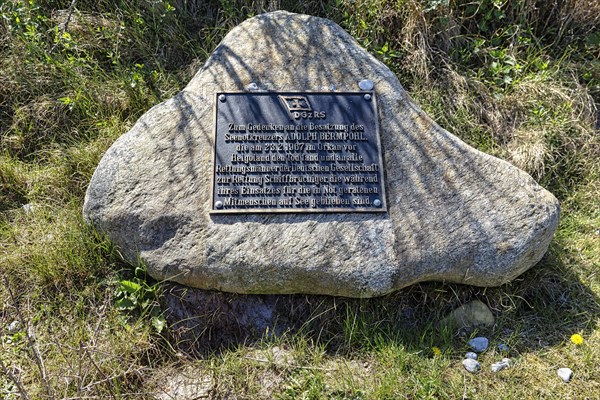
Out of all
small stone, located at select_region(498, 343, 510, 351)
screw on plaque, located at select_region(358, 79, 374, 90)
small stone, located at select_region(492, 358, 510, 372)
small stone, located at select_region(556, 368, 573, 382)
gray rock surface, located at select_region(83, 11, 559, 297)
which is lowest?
small stone, located at select_region(556, 368, 573, 382)

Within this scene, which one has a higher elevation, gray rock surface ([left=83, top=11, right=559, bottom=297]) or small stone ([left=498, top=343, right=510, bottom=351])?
gray rock surface ([left=83, top=11, right=559, bottom=297])

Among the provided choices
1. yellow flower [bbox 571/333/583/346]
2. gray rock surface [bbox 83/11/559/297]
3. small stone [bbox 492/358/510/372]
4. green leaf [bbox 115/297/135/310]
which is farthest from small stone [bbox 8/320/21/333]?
yellow flower [bbox 571/333/583/346]

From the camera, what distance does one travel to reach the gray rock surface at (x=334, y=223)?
2654mm

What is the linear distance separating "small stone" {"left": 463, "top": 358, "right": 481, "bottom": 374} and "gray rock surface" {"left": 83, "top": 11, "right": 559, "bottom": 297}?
0.44m

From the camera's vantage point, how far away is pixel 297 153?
2.94 m

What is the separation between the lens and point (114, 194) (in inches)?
110

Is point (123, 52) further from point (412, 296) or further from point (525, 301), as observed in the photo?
point (525, 301)

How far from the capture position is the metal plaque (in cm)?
279

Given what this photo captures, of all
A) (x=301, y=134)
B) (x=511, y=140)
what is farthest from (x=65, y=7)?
(x=511, y=140)

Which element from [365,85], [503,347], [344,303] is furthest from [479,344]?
[365,85]

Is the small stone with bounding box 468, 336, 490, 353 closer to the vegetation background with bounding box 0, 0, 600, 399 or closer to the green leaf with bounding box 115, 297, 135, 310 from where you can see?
the vegetation background with bounding box 0, 0, 600, 399

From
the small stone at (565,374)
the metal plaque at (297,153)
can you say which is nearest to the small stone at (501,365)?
the small stone at (565,374)

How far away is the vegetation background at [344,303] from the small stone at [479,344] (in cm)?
6

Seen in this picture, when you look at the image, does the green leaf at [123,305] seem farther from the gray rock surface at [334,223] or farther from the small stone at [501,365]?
the small stone at [501,365]
